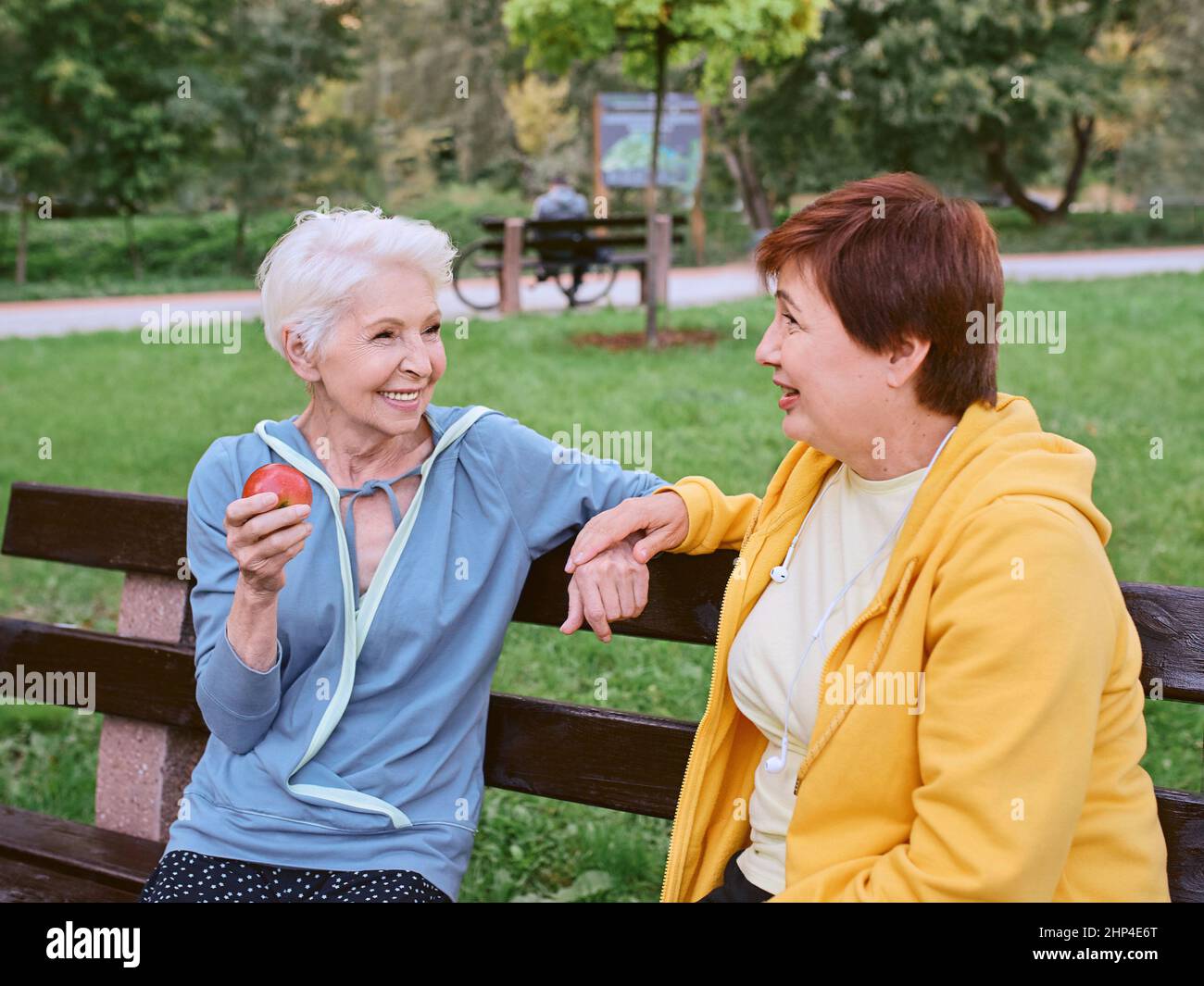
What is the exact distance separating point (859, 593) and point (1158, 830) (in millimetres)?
534

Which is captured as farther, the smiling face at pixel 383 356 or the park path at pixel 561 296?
the park path at pixel 561 296

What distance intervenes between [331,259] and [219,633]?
0.68 meters

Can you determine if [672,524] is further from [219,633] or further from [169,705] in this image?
[169,705]


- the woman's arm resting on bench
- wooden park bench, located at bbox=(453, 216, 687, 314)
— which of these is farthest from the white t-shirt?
wooden park bench, located at bbox=(453, 216, 687, 314)

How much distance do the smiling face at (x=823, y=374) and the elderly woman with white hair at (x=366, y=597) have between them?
45 centimetres

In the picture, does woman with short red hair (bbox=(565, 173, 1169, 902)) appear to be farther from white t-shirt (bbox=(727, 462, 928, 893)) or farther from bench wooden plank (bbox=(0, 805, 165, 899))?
bench wooden plank (bbox=(0, 805, 165, 899))

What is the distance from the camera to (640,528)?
225 cm

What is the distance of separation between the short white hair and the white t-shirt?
868 millimetres

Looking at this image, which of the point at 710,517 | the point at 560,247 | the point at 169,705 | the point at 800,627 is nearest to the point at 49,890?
the point at 169,705

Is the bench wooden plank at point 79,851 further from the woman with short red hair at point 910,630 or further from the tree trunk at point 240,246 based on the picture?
the tree trunk at point 240,246

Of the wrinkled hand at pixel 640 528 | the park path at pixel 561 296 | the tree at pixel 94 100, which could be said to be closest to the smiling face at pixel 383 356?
the wrinkled hand at pixel 640 528

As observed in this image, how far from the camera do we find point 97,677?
2.92 metres

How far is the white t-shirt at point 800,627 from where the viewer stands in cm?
195
